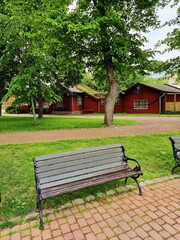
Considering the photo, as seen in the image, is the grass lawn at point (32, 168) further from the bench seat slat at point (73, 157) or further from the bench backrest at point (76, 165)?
the bench seat slat at point (73, 157)

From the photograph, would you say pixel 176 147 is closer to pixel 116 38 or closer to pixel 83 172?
pixel 83 172

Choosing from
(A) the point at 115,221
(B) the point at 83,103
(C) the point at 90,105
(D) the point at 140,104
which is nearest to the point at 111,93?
(A) the point at 115,221

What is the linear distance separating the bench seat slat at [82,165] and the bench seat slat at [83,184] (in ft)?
0.88

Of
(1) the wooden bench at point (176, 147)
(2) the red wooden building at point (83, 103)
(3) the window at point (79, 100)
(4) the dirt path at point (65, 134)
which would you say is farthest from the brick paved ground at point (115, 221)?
(3) the window at point (79, 100)

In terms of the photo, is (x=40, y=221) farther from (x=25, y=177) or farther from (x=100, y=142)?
(x=100, y=142)

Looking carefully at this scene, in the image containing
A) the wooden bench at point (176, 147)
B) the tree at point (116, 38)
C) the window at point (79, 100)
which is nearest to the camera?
the wooden bench at point (176, 147)

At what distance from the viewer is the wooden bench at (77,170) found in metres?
3.31

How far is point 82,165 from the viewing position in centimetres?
382

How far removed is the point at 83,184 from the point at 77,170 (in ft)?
1.15

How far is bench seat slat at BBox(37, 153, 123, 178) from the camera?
349 cm

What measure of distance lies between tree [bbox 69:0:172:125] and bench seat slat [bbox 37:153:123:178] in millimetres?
9015

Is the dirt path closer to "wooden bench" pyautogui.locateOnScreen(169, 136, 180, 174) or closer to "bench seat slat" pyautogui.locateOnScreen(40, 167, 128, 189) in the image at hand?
"wooden bench" pyautogui.locateOnScreen(169, 136, 180, 174)

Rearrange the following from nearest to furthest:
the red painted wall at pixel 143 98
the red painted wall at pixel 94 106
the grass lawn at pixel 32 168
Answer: the grass lawn at pixel 32 168 < the red painted wall at pixel 143 98 < the red painted wall at pixel 94 106

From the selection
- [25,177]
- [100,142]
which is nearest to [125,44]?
[100,142]
